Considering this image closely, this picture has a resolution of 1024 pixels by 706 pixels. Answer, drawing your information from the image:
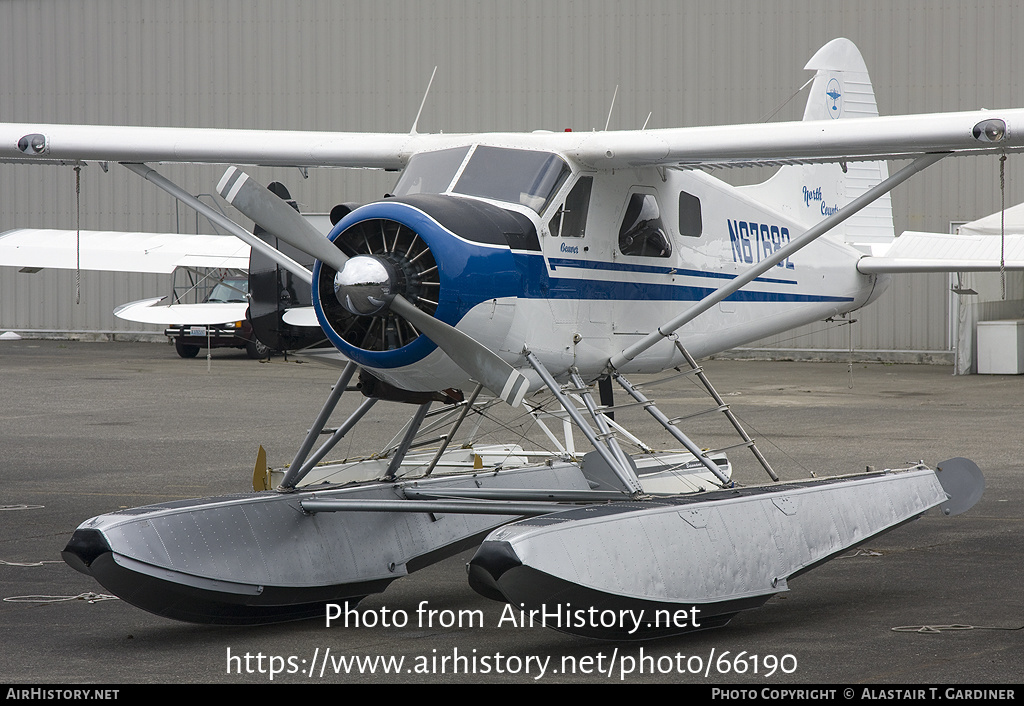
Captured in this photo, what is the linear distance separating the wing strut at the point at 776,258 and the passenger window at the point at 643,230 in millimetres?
489

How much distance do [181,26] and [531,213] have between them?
29.1 metres

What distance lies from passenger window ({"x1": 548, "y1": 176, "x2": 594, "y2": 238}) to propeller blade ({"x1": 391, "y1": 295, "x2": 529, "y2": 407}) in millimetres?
1135

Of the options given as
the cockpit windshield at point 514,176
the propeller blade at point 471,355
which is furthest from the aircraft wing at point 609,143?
the propeller blade at point 471,355

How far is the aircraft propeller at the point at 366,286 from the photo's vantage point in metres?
6.48

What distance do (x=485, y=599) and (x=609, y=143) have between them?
2.94 meters

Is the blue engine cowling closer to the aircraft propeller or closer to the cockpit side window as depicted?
the aircraft propeller

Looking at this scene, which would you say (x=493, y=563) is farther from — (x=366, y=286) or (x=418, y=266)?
(x=418, y=266)

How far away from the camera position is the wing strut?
766cm

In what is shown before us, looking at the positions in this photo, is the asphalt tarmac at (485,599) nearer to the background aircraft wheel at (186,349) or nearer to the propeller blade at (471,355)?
the propeller blade at (471,355)

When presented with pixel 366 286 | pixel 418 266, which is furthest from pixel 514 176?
pixel 366 286

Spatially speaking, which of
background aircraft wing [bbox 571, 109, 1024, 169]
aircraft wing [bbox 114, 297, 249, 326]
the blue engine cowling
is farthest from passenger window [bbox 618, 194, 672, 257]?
aircraft wing [bbox 114, 297, 249, 326]

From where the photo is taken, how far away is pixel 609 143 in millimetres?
7969

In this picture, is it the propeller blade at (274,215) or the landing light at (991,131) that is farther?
the landing light at (991,131)
